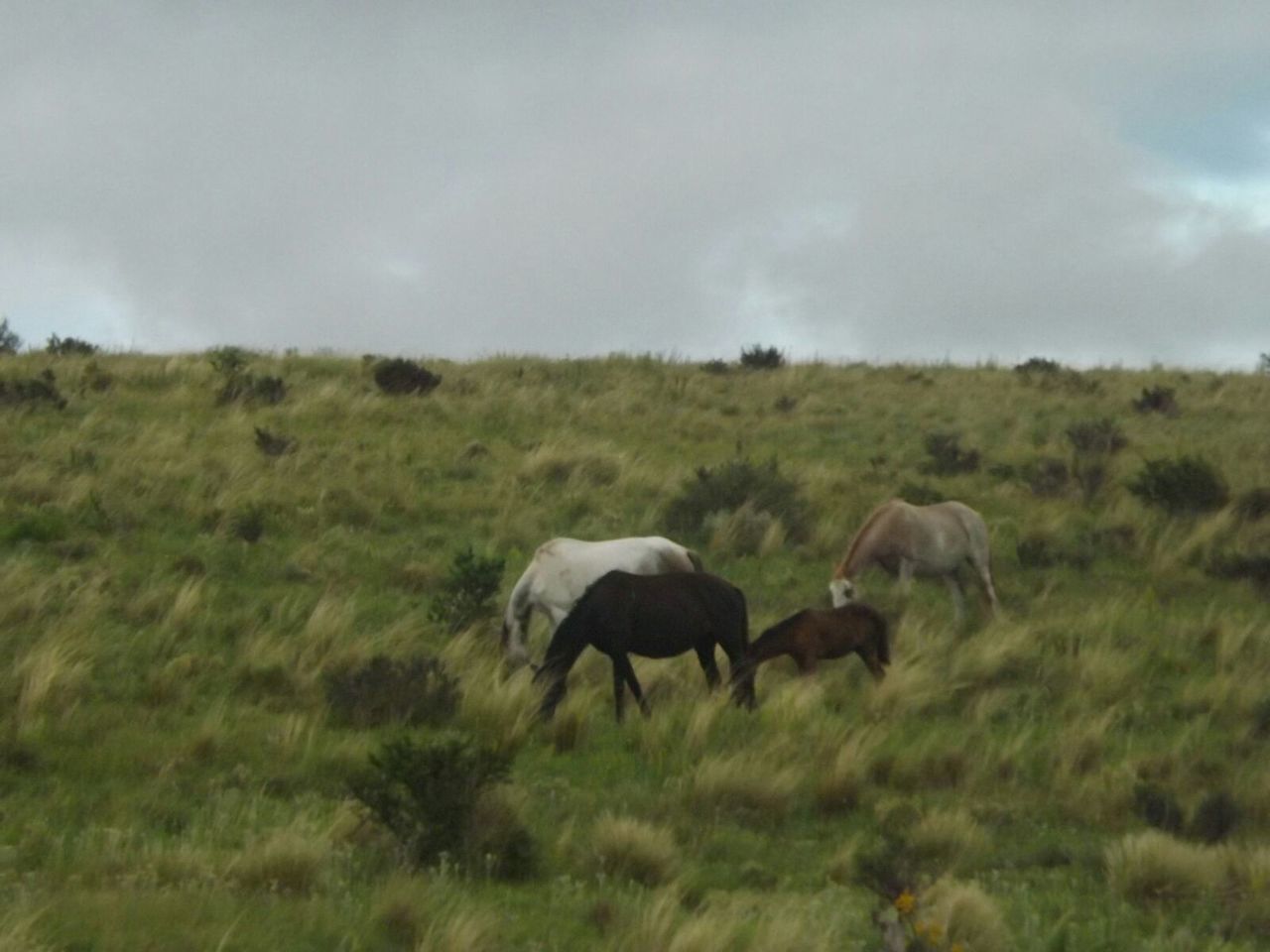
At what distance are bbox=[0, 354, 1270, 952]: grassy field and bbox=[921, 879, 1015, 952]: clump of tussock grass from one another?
1 cm

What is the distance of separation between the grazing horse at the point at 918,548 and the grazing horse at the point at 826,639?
2721 millimetres

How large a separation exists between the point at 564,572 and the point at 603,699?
4.11 ft

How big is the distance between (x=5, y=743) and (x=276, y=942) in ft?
12.4

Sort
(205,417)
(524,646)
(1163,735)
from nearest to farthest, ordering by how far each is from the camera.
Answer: (1163,735)
(524,646)
(205,417)

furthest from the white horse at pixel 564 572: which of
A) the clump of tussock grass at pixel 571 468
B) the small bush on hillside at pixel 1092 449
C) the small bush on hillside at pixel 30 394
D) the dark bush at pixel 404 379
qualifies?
the dark bush at pixel 404 379

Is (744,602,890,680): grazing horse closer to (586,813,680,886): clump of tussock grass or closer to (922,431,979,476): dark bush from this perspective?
(586,813,680,886): clump of tussock grass

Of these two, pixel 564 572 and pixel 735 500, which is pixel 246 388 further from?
pixel 564 572

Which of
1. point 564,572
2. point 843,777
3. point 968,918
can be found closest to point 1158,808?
point 843,777

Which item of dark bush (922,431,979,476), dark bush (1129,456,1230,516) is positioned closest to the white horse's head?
dark bush (1129,456,1230,516)

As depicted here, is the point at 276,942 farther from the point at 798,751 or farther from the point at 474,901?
the point at 798,751

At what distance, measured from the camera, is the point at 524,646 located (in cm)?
1166

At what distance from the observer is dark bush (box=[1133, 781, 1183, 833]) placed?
859cm

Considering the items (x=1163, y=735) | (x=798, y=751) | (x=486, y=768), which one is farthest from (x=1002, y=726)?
(x=486, y=768)

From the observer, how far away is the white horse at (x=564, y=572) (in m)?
11.7
